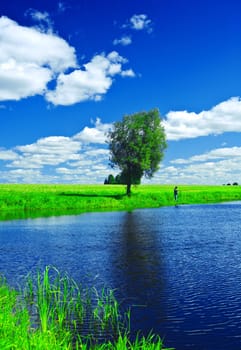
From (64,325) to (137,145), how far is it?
2654 inches

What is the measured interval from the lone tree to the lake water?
3766cm

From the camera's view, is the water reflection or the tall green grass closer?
the tall green grass

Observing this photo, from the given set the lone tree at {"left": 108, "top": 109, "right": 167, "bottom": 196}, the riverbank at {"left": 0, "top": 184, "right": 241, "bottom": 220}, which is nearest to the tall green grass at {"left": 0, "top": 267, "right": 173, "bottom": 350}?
the riverbank at {"left": 0, "top": 184, "right": 241, "bottom": 220}

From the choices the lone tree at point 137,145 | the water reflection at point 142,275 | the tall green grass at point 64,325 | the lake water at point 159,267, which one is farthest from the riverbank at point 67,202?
the tall green grass at point 64,325

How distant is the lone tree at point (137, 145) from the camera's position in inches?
3127

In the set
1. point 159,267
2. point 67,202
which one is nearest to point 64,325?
point 159,267

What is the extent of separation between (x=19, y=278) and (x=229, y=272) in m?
10.4

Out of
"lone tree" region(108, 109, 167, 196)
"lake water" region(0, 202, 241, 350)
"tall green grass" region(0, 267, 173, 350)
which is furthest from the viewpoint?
"lone tree" region(108, 109, 167, 196)

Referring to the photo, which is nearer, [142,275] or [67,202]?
[142,275]

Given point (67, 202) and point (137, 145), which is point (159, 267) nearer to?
point (67, 202)

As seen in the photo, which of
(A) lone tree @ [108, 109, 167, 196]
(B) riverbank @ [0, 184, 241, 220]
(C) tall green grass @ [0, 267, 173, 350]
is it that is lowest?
(C) tall green grass @ [0, 267, 173, 350]

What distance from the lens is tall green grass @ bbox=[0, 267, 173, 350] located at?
1037cm

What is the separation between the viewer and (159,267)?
22.2 meters

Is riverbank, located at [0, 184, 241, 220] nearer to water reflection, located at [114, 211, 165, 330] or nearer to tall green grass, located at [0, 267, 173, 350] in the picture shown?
water reflection, located at [114, 211, 165, 330]
